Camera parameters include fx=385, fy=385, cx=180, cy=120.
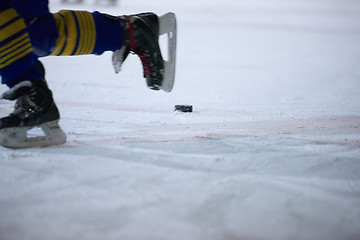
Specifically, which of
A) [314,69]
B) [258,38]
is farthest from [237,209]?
[258,38]

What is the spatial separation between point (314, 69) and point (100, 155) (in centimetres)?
241

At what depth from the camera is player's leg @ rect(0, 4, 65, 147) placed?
99 centimetres

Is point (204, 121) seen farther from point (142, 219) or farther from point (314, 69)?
point (314, 69)

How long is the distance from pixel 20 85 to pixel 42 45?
16cm

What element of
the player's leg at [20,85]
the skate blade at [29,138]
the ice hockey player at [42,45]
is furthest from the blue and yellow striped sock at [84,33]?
the skate blade at [29,138]

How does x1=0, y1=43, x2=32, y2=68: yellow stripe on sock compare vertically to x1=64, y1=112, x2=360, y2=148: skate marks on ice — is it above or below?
above

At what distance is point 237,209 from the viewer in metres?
0.68

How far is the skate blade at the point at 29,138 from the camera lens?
1.00m

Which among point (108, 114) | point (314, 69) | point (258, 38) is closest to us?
point (108, 114)

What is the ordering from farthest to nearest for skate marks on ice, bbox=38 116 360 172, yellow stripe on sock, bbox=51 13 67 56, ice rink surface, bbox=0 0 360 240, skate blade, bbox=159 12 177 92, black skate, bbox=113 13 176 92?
1. skate blade, bbox=159 12 177 92
2. black skate, bbox=113 13 176 92
3. yellow stripe on sock, bbox=51 13 67 56
4. skate marks on ice, bbox=38 116 360 172
5. ice rink surface, bbox=0 0 360 240

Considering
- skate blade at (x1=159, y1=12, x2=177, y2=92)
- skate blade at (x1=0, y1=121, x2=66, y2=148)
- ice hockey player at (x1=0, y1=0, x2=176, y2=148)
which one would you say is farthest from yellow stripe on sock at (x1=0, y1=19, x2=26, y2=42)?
skate blade at (x1=159, y1=12, x2=177, y2=92)

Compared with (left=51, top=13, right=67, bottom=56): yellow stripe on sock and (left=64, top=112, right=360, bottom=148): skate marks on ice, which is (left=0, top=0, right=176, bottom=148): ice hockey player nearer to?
(left=51, top=13, right=67, bottom=56): yellow stripe on sock

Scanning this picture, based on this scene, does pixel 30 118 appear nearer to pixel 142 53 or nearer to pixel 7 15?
pixel 7 15

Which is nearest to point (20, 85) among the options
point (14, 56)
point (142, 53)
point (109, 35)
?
point (14, 56)
